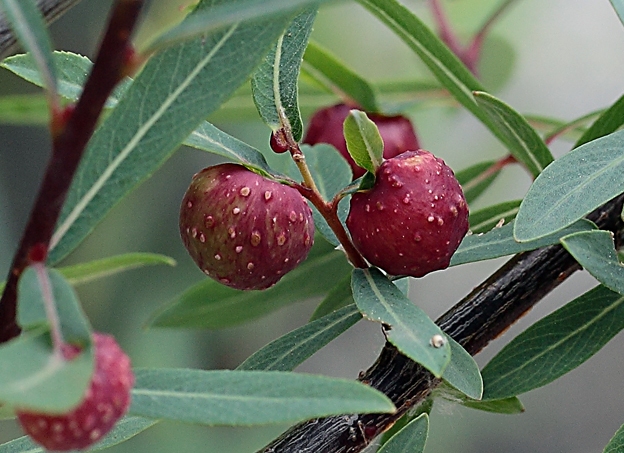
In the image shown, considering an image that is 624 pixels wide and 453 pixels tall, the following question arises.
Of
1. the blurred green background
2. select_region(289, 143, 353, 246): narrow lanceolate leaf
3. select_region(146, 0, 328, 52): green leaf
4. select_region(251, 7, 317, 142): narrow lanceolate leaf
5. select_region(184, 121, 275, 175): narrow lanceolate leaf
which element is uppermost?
select_region(146, 0, 328, 52): green leaf

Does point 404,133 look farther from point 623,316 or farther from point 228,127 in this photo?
point 228,127

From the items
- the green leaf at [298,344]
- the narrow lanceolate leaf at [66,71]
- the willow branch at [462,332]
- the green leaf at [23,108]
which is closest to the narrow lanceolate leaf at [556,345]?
the willow branch at [462,332]

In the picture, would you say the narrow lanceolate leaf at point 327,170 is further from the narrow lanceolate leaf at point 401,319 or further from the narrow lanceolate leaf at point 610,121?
the narrow lanceolate leaf at point 610,121

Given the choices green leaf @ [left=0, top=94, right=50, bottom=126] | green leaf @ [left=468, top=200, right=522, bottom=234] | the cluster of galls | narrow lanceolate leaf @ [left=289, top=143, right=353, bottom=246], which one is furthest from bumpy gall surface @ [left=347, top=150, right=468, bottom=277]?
green leaf @ [left=0, top=94, right=50, bottom=126]

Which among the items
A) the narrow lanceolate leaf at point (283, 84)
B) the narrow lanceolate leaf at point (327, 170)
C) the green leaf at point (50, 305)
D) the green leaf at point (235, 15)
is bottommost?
the narrow lanceolate leaf at point (327, 170)

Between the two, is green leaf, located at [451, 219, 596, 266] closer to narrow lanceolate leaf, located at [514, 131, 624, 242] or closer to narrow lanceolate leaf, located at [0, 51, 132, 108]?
narrow lanceolate leaf, located at [514, 131, 624, 242]

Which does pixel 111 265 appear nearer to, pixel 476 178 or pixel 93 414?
pixel 93 414
